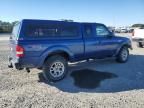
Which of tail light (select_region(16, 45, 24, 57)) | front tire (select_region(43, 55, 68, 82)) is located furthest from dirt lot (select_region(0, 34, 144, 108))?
tail light (select_region(16, 45, 24, 57))

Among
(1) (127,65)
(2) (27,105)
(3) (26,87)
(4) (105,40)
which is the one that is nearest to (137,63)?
(1) (127,65)

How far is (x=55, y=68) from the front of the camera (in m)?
7.67

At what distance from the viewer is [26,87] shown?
6.89 metres

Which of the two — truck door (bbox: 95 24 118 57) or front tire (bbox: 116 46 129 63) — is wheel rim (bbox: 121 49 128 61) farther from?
truck door (bbox: 95 24 118 57)

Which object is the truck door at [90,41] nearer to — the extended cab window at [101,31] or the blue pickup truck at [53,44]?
the blue pickup truck at [53,44]

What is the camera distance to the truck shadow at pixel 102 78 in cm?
691

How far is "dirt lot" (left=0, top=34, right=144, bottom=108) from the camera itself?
5535 millimetres

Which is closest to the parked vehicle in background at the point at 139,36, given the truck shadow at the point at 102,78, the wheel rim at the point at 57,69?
the truck shadow at the point at 102,78

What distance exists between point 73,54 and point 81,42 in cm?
57

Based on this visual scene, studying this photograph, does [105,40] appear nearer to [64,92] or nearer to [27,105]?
[64,92]

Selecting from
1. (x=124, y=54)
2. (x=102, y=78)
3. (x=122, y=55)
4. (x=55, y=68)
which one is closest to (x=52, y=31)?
(x=55, y=68)

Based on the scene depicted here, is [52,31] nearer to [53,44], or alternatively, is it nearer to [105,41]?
[53,44]

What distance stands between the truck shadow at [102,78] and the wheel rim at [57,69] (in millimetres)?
278

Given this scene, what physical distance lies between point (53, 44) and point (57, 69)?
0.84 metres
